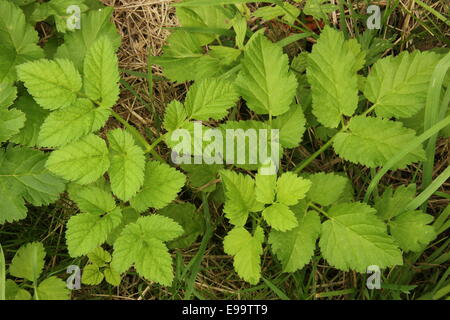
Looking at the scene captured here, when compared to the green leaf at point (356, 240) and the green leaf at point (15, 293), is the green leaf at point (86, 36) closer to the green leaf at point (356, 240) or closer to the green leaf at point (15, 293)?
the green leaf at point (15, 293)

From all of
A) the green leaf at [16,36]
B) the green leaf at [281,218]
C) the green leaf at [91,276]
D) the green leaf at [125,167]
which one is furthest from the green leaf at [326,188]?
the green leaf at [16,36]

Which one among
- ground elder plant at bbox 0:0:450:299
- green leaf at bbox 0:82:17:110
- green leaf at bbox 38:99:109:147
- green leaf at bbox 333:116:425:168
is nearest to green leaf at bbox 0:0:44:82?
ground elder plant at bbox 0:0:450:299

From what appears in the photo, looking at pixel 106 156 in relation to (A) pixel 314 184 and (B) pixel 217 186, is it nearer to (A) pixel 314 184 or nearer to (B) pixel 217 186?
(B) pixel 217 186

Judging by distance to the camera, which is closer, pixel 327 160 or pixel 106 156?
pixel 106 156

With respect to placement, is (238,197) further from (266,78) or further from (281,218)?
(266,78)

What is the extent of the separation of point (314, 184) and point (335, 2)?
0.92 metres

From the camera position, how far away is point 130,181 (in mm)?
1624

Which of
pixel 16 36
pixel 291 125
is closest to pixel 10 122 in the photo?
pixel 16 36

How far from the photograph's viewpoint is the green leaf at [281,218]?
165 centimetres

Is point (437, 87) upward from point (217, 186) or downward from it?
upward

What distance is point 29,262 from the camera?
188cm
